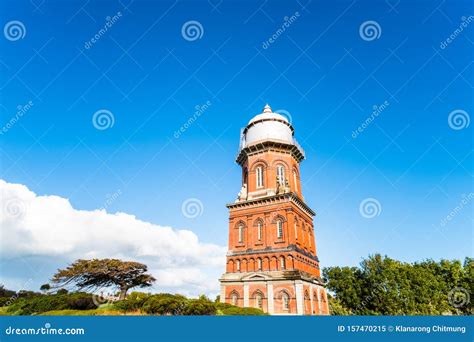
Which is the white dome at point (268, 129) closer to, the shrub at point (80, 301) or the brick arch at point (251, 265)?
the brick arch at point (251, 265)

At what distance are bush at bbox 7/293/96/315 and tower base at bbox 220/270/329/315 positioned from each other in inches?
463

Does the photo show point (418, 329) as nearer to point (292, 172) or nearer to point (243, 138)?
point (292, 172)

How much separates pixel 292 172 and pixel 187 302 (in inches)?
720

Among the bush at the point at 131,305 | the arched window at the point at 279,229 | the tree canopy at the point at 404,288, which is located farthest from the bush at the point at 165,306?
the tree canopy at the point at 404,288

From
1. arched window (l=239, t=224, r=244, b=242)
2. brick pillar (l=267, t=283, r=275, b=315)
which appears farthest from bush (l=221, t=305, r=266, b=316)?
arched window (l=239, t=224, r=244, b=242)

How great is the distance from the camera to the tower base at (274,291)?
2367 cm

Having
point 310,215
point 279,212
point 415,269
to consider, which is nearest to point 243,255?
point 279,212

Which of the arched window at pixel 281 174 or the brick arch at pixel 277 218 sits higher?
the arched window at pixel 281 174

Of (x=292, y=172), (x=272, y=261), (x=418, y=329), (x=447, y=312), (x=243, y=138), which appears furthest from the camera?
(x=447, y=312)

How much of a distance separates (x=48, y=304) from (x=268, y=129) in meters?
24.4

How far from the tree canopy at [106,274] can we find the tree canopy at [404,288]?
30.0 meters

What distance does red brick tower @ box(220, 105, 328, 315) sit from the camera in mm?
24578

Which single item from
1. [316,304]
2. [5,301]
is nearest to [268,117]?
[316,304]

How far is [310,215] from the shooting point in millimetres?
32500
